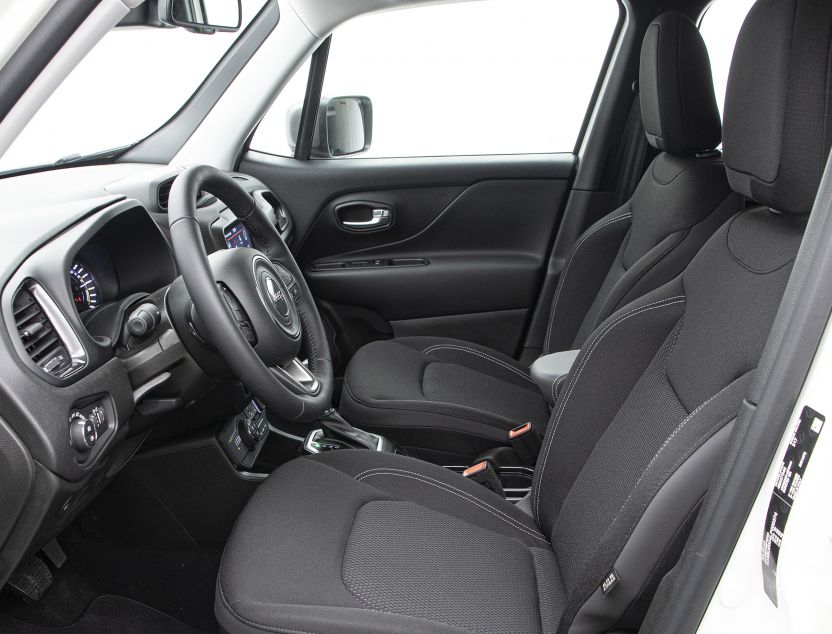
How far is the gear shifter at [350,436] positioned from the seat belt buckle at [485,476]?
0.82 feet

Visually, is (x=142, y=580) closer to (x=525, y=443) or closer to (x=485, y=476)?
(x=485, y=476)

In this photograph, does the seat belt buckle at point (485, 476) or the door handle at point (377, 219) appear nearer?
the seat belt buckle at point (485, 476)

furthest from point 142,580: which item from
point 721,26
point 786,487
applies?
point 721,26

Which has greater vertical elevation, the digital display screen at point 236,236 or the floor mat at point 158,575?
the digital display screen at point 236,236

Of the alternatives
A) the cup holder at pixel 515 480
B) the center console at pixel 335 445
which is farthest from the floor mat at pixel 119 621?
the cup holder at pixel 515 480

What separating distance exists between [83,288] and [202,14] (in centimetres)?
66

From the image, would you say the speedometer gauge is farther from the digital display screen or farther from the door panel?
the door panel

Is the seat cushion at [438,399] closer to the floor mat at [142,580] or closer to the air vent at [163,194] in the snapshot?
the floor mat at [142,580]

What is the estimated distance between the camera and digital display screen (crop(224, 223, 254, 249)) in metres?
1.83

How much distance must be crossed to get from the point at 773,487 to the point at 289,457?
4.43 feet

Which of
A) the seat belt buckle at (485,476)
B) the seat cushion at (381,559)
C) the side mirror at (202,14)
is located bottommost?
the seat belt buckle at (485,476)

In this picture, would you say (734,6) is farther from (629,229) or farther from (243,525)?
(243,525)

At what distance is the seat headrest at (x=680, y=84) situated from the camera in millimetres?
1669

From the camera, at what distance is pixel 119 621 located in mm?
1659
